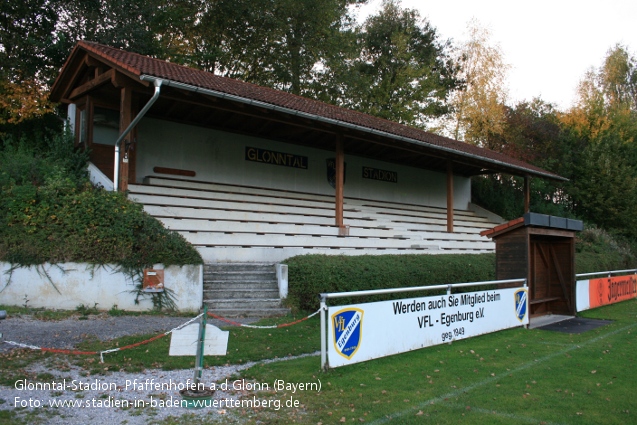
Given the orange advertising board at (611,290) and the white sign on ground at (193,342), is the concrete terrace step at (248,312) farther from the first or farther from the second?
the orange advertising board at (611,290)

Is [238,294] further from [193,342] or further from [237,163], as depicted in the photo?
[237,163]

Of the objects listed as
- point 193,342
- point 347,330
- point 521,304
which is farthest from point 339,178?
point 193,342

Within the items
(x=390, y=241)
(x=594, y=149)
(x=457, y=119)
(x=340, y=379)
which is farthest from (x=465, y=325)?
(x=457, y=119)

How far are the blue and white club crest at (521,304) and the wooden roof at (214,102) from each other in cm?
671

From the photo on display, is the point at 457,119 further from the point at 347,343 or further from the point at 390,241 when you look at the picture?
the point at 347,343

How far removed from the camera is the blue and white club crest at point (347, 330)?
617 centimetres

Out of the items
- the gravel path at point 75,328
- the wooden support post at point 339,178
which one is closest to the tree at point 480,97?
the wooden support post at point 339,178

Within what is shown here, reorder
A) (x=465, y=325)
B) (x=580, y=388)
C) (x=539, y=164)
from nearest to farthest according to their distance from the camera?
(x=580, y=388) → (x=465, y=325) → (x=539, y=164)

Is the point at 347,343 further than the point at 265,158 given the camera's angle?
No

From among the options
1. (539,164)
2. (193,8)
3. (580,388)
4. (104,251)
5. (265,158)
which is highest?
(193,8)

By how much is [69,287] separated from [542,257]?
414 inches

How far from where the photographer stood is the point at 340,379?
5.96m

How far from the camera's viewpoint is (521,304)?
10297 mm

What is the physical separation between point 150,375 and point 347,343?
2.32m
